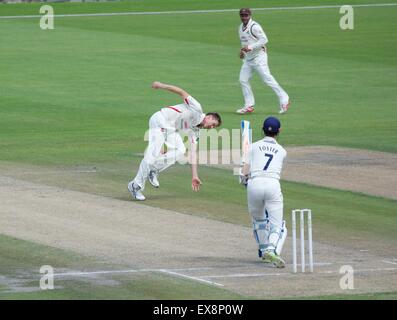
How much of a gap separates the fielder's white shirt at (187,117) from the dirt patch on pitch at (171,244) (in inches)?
A: 54.8

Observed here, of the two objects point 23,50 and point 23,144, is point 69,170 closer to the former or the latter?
point 23,144

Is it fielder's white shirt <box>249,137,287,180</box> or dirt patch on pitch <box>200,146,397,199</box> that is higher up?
dirt patch on pitch <box>200,146,397,199</box>

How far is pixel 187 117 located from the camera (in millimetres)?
21234

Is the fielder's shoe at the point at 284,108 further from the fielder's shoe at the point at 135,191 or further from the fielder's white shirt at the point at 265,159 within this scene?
the fielder's white shirt at the point at 265,159

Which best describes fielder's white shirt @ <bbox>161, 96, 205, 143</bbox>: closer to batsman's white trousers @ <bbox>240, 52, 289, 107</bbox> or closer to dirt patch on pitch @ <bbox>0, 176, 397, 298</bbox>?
dirt patch on pitch @ <bbox>0, 176, 397, 298</bbox>

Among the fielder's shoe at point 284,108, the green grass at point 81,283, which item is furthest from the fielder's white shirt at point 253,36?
the green grass at point 81,283

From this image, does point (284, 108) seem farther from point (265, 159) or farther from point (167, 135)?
point (265, 159)

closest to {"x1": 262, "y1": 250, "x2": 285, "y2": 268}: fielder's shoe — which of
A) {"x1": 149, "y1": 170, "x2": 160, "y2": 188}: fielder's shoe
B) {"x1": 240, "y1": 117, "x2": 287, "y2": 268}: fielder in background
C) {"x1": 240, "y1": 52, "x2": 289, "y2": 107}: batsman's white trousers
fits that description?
{"x1": 240, "y1": 117, "x2": 287, "y2": 268}: fielder in background

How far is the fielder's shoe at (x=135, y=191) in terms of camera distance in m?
21.4

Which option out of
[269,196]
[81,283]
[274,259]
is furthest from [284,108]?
[81,283]

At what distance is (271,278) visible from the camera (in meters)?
16.1

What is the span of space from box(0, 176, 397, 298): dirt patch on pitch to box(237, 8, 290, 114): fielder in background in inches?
413

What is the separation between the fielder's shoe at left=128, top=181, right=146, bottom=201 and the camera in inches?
843

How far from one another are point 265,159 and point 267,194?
46 cm
